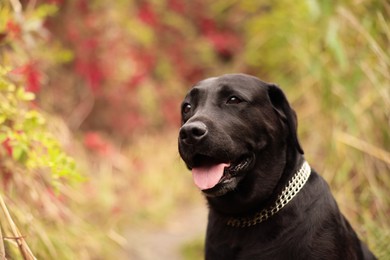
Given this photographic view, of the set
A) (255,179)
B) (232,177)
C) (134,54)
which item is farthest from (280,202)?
(134,54)

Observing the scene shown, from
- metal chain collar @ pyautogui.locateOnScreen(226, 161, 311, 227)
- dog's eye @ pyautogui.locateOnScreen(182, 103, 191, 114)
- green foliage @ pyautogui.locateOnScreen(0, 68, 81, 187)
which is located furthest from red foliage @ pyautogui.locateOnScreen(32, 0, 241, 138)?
metal chain collar @ pyautogui.locateOnScreen(226, 161, 311, 227)

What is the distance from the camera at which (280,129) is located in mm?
2633

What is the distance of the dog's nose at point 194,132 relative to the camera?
2318 millimetres

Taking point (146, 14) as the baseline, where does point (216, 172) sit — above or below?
above

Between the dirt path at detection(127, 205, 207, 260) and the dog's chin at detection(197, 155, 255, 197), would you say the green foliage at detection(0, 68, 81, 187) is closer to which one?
the dog's chin at detection(197, 155, 255, 197)

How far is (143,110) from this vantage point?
809 cm

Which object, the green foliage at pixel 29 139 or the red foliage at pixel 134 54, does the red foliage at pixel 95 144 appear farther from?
the green foliage at pixel 29 139

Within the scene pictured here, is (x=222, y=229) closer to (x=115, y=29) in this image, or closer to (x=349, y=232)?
(x=349, y=232)

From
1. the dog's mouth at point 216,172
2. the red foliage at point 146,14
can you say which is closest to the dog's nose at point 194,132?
the dog's mouth at point 216,172

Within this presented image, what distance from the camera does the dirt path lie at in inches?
196

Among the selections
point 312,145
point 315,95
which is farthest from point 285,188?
point 315,95

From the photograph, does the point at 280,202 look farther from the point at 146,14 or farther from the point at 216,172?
the point at 146,14

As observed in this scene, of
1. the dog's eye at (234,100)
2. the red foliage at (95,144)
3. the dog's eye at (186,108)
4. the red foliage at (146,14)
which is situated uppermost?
the dog's eye at (234,100)

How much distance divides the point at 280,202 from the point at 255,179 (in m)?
0.15
